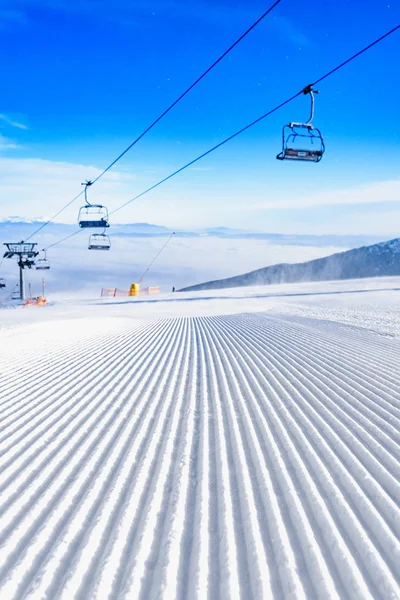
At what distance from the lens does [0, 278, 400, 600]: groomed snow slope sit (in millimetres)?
2920

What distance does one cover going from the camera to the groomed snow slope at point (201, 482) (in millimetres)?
2920

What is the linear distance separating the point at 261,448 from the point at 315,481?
31.7 inches

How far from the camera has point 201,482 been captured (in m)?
4.11

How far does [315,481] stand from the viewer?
4.10 metres

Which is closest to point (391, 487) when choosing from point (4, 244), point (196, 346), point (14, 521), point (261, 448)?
point (261, 448)

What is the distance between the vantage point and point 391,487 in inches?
158

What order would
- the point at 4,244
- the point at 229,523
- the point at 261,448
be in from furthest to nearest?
the point at 4,244, the point at 261,448, the point at 229,523

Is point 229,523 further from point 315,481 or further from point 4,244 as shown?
point 4,244

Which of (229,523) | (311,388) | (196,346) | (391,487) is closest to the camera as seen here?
(229,523)

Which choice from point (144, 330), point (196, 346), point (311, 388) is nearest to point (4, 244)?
point (144, 330)

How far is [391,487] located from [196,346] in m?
7.10

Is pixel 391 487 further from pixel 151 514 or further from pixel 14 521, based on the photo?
pixel 14 521

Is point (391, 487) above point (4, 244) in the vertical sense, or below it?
below

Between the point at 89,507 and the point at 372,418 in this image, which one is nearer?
the point at 89,507
